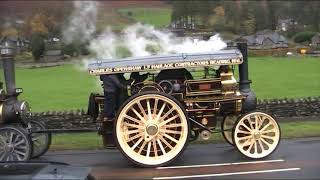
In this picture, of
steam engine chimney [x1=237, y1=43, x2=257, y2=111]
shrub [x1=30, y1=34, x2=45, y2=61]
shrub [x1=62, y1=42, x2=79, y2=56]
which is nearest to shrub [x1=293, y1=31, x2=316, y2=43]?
shrub [x1=62, y1=42, x2=79, y2=56]

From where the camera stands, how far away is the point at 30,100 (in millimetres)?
19234

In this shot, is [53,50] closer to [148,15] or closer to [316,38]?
[148,15]

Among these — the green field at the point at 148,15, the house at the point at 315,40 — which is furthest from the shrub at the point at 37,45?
the house at the point at 315,40

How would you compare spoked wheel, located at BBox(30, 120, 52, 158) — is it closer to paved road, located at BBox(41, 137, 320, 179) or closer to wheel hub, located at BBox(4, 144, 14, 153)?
paved road, located at BBox(41, 137, 320, 179)

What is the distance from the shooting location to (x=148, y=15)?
74.0ft

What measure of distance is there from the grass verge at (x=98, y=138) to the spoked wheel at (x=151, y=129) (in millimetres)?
2222

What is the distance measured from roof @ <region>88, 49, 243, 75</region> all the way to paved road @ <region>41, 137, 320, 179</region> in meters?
1.62

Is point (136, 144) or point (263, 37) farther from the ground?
point (263, 37)

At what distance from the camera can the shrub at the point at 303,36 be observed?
63.2ft

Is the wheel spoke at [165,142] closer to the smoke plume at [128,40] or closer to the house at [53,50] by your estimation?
the smoke plume at [128,40]

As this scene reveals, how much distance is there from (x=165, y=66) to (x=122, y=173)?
1886 mm

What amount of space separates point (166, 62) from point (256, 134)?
6.34 ft

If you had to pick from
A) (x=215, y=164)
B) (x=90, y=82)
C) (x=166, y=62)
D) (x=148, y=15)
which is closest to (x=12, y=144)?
(x=166, y=62)

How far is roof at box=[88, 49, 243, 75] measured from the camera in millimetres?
10453
